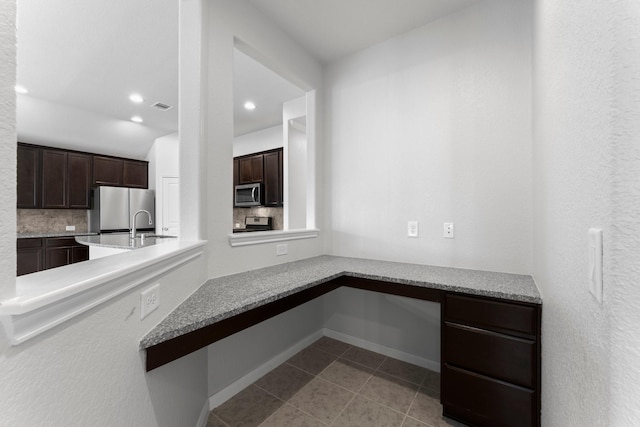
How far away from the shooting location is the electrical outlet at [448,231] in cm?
209

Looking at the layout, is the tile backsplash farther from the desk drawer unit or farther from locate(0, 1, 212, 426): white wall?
the desk drawer unit

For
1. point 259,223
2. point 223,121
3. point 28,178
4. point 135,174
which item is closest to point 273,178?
point 259,223

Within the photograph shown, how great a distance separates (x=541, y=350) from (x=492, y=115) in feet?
5.01

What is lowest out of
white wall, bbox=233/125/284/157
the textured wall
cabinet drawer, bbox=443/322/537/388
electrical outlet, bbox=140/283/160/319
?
cabinet drawer, bbox=443/322/537/388

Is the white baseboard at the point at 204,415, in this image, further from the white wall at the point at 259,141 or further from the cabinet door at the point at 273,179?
the white wall at the point at 259,141

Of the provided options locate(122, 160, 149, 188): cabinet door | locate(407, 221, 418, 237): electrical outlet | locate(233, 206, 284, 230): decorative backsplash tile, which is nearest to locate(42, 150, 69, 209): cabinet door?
locate(122, 160, 149, 188): cabinet door

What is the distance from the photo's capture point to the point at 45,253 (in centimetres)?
404

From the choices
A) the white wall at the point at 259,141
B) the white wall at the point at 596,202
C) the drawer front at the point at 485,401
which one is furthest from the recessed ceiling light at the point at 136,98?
the drawer front at the point at 485,401

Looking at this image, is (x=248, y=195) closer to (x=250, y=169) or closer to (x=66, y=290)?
(x=250, y=169)

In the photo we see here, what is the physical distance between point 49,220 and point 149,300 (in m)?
5.35

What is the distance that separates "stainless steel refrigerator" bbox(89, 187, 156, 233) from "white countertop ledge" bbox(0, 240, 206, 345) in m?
4.74

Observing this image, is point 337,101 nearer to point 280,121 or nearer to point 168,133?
point 280,121

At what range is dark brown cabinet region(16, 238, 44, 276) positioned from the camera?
386cm

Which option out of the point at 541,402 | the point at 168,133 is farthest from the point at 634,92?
the point at 168,133
